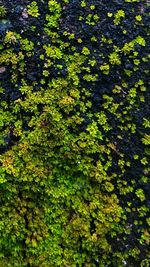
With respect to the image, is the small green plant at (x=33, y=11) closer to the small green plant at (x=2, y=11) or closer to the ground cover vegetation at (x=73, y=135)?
the ground cover vegetation at (x=73, y=135)

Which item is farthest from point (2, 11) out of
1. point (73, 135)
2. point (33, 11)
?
point (73, 135)

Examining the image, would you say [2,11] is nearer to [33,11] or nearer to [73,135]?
[33,11]

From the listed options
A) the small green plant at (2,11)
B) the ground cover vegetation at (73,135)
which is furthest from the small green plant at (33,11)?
the small green plant at (2,11)

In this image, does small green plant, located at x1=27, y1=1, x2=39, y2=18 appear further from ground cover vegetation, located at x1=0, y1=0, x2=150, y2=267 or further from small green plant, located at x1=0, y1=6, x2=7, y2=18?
small green plant, located at x1=0, y1=6, x2=7, y2=18

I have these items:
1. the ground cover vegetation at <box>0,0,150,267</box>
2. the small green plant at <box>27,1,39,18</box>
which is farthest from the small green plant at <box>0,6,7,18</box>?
the small green plant at <box>27,1,39,18</box>

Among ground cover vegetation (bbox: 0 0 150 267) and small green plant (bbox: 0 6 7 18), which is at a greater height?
small green plant (bbox: 0 6 7 18)

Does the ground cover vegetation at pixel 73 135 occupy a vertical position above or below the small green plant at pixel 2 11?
below

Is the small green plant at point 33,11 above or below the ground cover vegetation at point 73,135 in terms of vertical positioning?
above

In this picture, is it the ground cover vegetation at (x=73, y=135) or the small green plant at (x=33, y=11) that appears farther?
the small green plant at (x=33, y=11)

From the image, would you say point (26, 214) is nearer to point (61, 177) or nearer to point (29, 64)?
point (61, 177)
